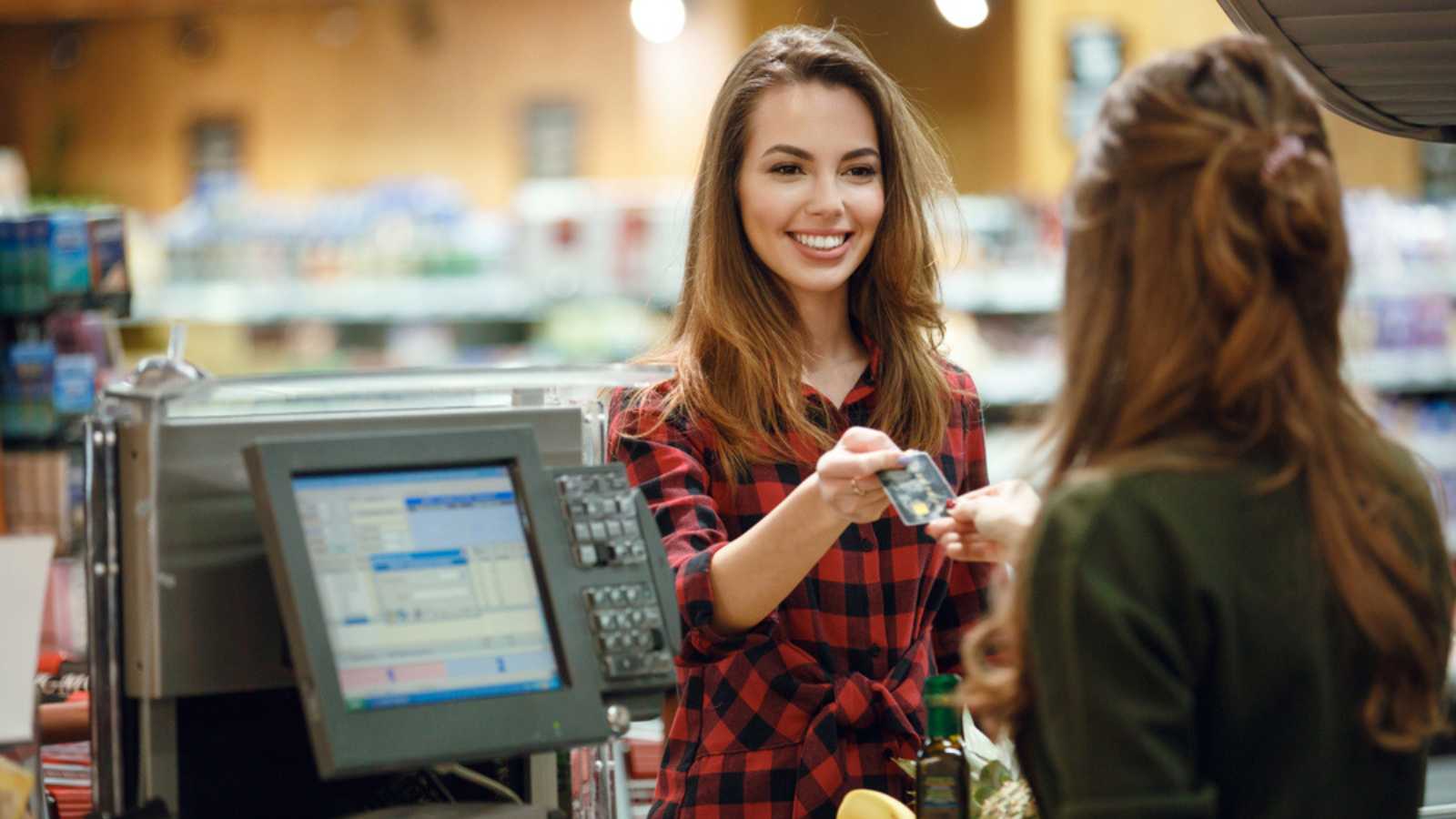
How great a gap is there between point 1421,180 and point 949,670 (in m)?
5.86

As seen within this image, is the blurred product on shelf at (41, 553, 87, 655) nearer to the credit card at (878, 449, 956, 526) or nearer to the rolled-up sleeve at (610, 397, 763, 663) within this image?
the rolled-up sleeve at (610, 397, 763, 663)

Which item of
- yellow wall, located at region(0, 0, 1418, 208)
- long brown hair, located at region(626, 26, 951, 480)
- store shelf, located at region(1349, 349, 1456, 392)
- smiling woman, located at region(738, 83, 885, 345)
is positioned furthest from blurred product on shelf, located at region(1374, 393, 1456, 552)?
smiling woman, located at region(738, 83, 885, 345)

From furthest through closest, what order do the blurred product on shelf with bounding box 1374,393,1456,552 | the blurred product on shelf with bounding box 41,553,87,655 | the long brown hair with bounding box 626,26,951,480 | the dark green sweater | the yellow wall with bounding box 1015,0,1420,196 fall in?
the yellow wall with bounding box 1015,0,1420,196, the blurred product on shelf with bounding box 1374,393,1456,552, the blurred product on shelf with bounding box 41,553,87,655, the long brown hair with bounding box 626,26,951,480, the dark green sweater

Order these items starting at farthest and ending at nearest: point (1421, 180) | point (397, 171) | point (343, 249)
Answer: point (397, 171) → point (1421, 180) → point (343, 249)

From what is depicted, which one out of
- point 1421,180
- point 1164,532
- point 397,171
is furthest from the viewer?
point 397,171

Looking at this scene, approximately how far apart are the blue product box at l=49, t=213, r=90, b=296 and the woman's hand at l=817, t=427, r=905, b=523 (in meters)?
2.62

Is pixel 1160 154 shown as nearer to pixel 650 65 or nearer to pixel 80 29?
pixel 650 65

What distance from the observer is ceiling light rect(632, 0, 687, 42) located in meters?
6.58

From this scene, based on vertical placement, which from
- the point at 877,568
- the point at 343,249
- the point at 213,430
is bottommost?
Answer: the point at 877,568

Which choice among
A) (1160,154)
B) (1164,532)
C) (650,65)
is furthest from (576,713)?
(650,65)

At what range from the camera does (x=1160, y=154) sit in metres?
1.25

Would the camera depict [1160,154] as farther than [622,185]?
No

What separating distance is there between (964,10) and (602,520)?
5540 mm

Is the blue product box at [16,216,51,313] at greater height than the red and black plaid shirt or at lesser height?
greater
